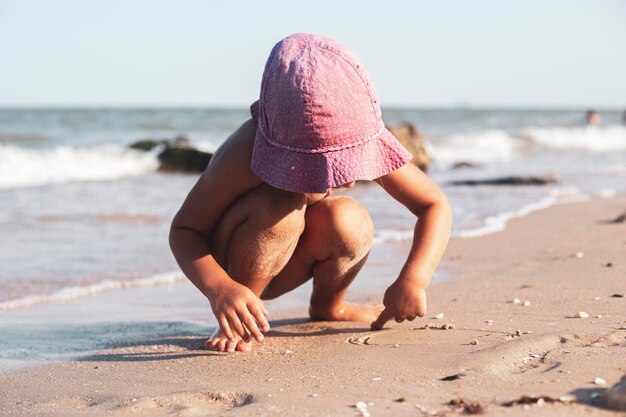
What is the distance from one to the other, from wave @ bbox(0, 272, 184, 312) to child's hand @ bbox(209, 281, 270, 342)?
5.50 ft

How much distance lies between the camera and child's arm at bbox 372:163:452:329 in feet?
8.61

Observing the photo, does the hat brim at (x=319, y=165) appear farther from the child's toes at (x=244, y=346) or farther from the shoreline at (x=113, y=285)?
the shoreline at (x=113, y=285)

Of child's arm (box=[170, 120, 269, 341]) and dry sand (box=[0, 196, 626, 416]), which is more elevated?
child's arm (box=[170, 120, 269, 341])

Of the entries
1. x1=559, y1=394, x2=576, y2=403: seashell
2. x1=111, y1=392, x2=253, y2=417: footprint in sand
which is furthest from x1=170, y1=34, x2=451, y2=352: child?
x1=559, y1=394, x2=576, y2=403: seashell

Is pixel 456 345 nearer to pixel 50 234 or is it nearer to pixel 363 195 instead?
pixel 50 234

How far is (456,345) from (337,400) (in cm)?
70

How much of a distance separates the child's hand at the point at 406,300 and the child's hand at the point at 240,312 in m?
0.44

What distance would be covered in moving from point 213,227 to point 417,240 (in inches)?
27.8

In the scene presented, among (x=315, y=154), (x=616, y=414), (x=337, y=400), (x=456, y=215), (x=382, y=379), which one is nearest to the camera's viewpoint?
(x=616, y=414)

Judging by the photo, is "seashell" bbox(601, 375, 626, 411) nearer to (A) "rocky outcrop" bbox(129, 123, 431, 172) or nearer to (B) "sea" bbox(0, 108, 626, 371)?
(B) "sea" bbox(0, 108, 626, 371)

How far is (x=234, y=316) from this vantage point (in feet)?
8.17

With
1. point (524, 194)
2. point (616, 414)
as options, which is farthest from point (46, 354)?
point (524, 194)

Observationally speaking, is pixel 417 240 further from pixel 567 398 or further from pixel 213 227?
pixel 567 398

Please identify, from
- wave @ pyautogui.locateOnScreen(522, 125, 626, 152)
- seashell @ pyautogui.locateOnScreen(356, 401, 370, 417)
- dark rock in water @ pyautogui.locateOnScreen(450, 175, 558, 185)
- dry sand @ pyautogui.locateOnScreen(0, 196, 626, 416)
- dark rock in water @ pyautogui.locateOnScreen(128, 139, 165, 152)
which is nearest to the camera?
seashell @ pyautogui.locateOnScreen(356, 401, 370, 417)
